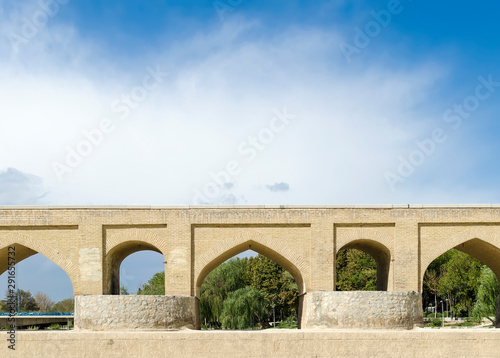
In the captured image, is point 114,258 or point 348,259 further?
point 348,259

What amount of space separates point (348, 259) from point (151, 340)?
2330 centimetres

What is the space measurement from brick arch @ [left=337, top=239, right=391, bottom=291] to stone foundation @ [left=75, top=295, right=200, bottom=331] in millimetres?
5972

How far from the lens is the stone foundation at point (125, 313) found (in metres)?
13.7

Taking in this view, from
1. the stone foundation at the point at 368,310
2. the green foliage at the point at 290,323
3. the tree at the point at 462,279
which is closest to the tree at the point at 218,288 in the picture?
the green foliage at the point at 290,323

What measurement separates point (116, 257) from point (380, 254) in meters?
8.24

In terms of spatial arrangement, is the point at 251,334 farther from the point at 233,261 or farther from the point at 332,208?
the point at 233,261

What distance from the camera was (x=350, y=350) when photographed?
12.3 meters

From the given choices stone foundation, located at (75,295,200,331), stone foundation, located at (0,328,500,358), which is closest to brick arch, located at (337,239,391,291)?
stone foundation, located at (0,328,500,358)

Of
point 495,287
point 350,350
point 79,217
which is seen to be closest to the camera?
point 350,350

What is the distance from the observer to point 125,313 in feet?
44.9

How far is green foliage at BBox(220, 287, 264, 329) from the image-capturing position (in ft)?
93.4

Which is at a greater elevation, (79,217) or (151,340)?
(79,217)

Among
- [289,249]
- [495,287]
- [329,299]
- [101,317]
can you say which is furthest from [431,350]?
[495,287]

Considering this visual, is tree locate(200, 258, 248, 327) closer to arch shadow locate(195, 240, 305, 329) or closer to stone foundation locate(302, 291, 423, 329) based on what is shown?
arch shadow locate(195, 240, 305, 329)
